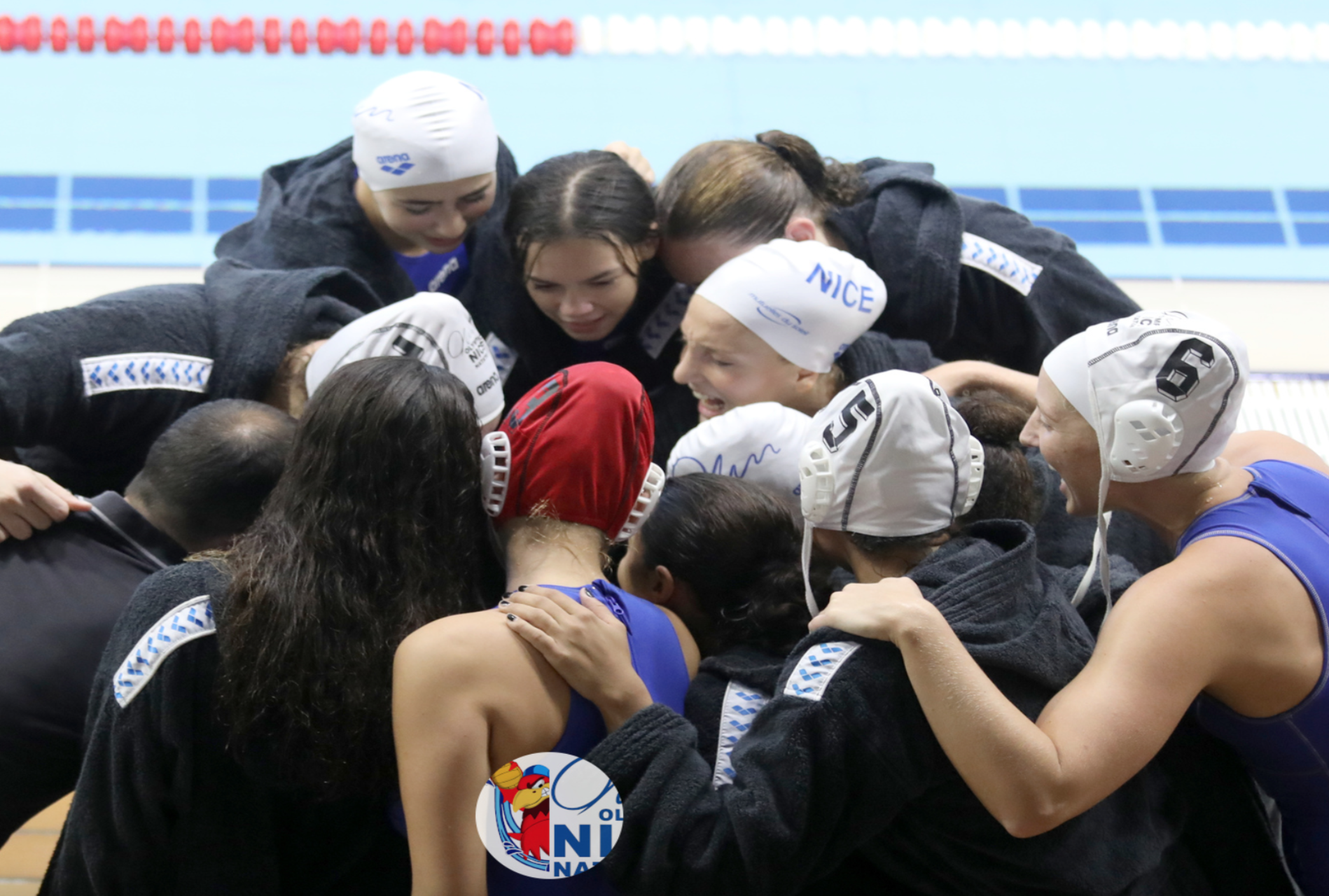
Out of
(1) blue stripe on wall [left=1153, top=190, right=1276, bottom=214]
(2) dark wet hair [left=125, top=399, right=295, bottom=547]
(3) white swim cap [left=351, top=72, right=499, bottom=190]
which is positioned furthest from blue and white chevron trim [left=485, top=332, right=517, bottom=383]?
(1) blue stripe on wall [left=1153, top=190, right=1276, bottom=214]

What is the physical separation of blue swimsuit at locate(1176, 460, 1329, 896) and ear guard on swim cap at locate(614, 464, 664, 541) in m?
0.91

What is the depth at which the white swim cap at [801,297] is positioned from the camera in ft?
8.84

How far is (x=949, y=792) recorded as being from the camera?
1.75m

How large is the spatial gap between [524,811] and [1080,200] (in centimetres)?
652

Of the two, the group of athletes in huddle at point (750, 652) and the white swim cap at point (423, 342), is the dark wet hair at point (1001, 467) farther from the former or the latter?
the white swim cap at point (423, 342)

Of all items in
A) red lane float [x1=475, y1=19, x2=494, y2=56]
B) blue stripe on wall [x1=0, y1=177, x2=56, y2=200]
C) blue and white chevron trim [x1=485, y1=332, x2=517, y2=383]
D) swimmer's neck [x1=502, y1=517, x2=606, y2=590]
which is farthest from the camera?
red lane float [x1=475, y1=19, x2=494, y2=56]

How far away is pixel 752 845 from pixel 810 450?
2.09 feet

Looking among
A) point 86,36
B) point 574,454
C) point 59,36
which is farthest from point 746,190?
point 59,36

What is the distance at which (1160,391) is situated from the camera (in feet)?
5.82

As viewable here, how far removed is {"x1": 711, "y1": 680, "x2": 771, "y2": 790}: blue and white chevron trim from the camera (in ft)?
6.18

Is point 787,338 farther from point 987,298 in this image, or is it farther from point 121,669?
point 121,669

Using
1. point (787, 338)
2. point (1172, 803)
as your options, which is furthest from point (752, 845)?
point (787, 338)

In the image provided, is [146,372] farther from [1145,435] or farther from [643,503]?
[1145,435]

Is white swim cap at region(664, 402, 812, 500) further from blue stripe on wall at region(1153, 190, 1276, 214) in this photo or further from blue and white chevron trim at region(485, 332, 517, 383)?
blue stripe on wall at region(1153, 190, 1276, 214)
